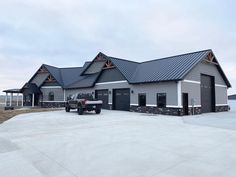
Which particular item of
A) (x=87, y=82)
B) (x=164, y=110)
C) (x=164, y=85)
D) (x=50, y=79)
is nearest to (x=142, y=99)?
(x=164, y=110)

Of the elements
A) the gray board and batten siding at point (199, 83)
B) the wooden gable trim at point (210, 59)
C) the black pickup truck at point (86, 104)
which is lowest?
the black pickup truck at point (86, 104)

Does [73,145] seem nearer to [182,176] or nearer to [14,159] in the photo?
[14,159]

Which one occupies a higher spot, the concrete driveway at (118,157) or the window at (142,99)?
the window at (142,99)

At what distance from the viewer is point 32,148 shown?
650 centimetres

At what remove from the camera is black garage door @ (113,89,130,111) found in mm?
22966

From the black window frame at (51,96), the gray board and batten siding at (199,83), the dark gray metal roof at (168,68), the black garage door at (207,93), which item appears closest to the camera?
the dark gray metal roof at (168,68)

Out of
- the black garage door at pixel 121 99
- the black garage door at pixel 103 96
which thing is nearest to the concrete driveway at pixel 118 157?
the black garage door at pixel 121 99

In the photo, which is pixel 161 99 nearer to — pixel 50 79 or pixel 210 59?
pixel 210 59

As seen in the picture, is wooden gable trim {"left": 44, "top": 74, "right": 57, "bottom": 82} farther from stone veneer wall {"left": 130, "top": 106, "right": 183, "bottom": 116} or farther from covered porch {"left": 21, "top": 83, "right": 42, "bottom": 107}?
stone veneer wall {"left": 130, "top": 106, "right": 183, "bottom": 116}

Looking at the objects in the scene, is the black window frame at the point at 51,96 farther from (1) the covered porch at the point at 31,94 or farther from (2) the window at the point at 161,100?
(2) the window at the point at 161,100

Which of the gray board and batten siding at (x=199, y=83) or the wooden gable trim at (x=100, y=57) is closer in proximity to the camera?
the gray board and batten siding at (x=199, y=83)

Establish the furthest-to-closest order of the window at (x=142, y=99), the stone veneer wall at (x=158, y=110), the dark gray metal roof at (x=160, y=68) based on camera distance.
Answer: the window at (x=142, y=99) < the dark gray metal roof at (x=160, y=68) < the stone veneer wall at (x=158, y=110)

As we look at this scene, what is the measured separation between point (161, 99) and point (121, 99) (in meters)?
5.84

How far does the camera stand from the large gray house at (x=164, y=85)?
1848cm
